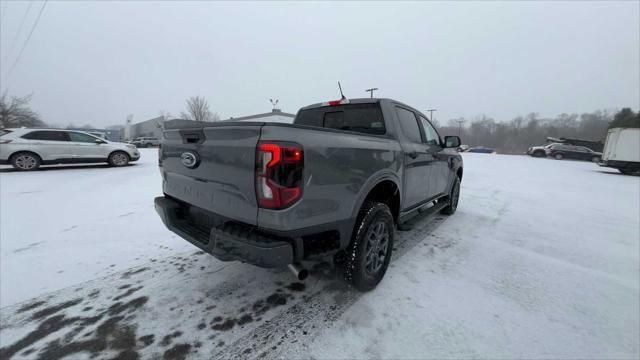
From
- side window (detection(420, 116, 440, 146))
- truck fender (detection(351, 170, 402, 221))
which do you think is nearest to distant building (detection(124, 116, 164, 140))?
side window (detection(420, 116, 440, 146))

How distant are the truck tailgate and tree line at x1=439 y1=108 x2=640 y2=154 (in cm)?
6938

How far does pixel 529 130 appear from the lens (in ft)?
238

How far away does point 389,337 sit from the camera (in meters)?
1.92

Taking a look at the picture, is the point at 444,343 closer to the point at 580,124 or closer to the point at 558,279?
the point at 558,279

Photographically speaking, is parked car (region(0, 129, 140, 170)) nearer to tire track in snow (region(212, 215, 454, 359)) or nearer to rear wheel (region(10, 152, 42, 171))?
rear wheel (region(10, 152, 42, 171))

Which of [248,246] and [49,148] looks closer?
[248,246]

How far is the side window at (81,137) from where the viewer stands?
9.30m

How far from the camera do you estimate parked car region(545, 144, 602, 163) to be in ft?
82.3

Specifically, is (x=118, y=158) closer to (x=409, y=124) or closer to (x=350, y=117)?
(x=350, y=117)

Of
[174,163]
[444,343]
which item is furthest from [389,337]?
[174,163]

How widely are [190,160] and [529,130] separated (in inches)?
3683

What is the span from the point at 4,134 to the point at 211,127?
11393 mm

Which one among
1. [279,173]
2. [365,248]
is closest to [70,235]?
[279,173]

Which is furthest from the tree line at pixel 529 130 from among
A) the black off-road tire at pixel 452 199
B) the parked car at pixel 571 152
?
the black off-road tire at pixel 452 199
